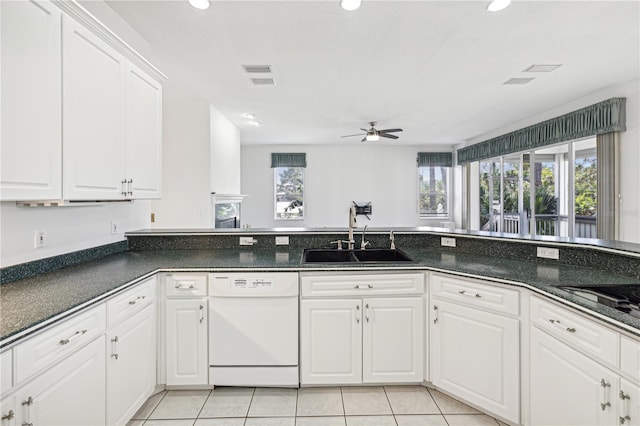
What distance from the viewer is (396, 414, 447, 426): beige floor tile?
1.92m

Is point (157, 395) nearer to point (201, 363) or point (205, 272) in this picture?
point (201, 363)

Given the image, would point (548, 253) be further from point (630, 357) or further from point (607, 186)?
point (607, 186)

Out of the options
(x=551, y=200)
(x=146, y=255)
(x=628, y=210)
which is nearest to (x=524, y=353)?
(x=146, y=255)

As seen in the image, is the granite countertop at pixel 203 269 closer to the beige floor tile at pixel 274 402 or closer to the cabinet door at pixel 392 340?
the cabinet door at pixel 392 340

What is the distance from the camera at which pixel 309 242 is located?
2.88 metres

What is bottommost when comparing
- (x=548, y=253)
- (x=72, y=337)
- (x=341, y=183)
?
(x=72, y=337)

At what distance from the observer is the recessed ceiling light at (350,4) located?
2168 mm

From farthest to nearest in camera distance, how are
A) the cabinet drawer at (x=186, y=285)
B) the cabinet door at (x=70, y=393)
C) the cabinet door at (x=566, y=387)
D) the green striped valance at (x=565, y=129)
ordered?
the green striped valance at (x=565, y=129) < the cabinet drawer at (x=186, y=285) < the cabinet door at (x=566, y=387) < the cabinet door at (x=70, y=393)

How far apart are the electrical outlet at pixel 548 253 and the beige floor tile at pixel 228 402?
2312 millimetres

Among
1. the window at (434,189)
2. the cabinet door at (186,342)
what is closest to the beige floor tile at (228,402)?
the cabinet door at (186,342)

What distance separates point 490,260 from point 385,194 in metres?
5.83

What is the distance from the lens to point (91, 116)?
1.78 metres

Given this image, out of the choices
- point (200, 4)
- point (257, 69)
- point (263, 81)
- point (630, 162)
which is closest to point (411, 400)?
point (200, 4)

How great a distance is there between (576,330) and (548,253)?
0.99 meters
